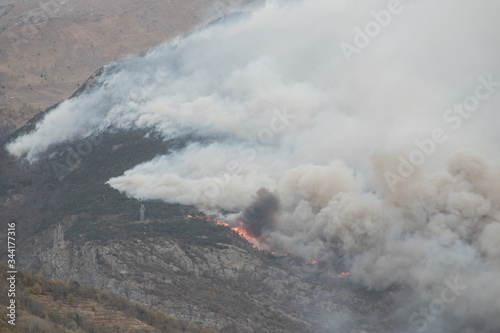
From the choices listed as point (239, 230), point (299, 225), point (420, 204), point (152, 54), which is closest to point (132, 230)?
point (239, 230)

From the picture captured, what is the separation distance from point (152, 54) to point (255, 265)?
89.4 m

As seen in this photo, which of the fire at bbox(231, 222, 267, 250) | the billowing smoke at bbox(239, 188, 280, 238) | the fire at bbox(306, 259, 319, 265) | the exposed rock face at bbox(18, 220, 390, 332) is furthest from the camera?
the billowing smoke at bbox(239, 188, 280, 238)

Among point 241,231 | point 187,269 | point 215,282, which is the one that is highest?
point 241,231

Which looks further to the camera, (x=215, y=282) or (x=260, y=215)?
(x=260, y=215)

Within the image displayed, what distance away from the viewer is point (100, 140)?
16675 cm

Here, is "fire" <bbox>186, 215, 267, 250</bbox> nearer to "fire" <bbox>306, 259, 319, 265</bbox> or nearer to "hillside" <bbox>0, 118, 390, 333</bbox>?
"hillside" <bbox>0, 118, 390, 333</bbox>

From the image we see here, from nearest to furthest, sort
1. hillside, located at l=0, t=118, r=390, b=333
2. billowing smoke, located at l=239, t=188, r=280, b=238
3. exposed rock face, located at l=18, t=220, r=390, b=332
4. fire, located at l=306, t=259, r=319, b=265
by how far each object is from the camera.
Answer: exposed rock face, located at l=18, t=220, r=390, b=332 → hillside, located at l=0, t=118, r=390, b=333 → fire, located at l=306, t=259, r=319, b=265 → billowing smoke, located at l=239, t=188, r=280, b=238

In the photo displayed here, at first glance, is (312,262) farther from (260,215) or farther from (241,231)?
(241,231)

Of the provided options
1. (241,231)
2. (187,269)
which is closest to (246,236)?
(241,231)

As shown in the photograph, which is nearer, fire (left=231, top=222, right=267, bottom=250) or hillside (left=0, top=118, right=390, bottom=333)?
hillside (left=0, top=118, right=390, bottom=333)

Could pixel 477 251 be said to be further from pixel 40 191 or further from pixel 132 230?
pixel 40 191

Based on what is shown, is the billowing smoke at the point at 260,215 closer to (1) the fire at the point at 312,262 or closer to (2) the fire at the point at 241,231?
(2) the fire at the point at 241,231

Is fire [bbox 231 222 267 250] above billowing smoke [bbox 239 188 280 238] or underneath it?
underneath

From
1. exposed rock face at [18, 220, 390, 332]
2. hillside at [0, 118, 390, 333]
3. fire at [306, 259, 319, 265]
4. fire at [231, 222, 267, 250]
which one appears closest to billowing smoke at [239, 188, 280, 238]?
fire at [231, 222, 267, 250]
